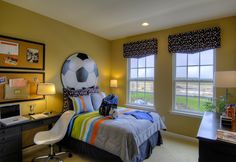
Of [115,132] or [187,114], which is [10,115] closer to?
[115,132]

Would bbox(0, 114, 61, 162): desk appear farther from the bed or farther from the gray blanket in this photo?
the gray blanket

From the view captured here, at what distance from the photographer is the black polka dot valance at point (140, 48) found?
150 inches

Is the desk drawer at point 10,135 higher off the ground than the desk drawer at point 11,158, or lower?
higher

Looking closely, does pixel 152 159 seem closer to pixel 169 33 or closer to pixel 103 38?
pixel 169 33

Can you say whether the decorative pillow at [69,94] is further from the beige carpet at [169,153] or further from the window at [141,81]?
the window at [141,81]

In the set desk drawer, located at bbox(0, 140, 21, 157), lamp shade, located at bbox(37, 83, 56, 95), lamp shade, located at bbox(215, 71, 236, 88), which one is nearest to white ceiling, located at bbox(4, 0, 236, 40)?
lamp shade, located at bbox(215, 71, 236, 88)

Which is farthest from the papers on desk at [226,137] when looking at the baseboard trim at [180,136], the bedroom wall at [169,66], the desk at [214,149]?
the baseboard trim at [180,136]

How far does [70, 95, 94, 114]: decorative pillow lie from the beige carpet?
819 millimetres

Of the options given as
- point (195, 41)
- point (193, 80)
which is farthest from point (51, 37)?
point (193, 80)

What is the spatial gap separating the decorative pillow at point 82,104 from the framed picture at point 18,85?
0.68 meters

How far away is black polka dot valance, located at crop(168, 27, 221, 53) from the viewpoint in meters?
2.98

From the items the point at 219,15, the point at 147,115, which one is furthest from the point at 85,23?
the point at 219,15

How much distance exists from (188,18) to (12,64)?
345 centimetres

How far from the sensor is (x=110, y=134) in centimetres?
221
